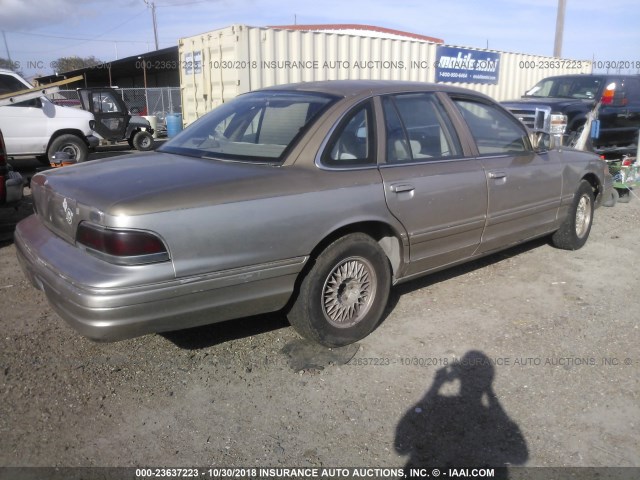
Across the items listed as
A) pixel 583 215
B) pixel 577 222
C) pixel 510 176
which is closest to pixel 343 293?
pixel 510 176

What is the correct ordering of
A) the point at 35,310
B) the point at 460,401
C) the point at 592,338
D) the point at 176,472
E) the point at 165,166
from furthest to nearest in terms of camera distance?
1. the point at 35,310
2. the point at 592,338
3. the point at 165,166
4. the point at 460,401
5. the point at 176,472

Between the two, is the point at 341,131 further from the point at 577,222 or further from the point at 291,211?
the point at 577,222

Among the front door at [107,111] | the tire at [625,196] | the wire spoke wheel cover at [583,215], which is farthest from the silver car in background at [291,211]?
the front door at [107,111]

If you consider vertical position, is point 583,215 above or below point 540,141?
below

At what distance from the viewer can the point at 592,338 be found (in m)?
3.84

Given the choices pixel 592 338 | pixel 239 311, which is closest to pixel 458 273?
pixel 592 338

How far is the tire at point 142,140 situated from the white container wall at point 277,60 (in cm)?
398

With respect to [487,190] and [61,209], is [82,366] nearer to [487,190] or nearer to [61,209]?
[61,209]

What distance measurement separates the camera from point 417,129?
3.98 m

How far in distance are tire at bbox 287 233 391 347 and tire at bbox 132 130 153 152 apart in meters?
12.9

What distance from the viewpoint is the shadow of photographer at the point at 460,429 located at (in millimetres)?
2625

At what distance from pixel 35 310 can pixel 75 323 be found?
1.60 m

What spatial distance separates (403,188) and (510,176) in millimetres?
1261

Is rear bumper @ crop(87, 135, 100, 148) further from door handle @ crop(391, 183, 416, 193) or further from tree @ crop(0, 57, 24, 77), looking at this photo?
tree @ crop(0, 57, 24, 77)
